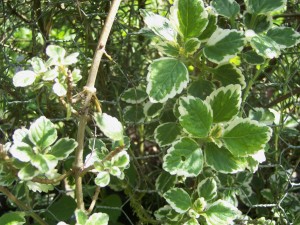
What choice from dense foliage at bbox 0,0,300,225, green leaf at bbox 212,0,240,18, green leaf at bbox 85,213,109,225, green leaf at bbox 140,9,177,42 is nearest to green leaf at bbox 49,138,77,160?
Result: dense foliage at bbox 0,0,300,225

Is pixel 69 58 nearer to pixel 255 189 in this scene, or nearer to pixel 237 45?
pixel 237 45

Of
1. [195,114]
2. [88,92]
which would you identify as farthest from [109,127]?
[195,114]

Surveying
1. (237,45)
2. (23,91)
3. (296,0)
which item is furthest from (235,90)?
(23,91)

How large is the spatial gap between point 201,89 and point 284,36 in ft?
0.52

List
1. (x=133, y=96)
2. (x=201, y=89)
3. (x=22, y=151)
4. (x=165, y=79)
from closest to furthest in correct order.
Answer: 1. (x=22, y=151)
2. (x=165, y=79)
3. (x=201, y=89)
4. (x=133, y=96)

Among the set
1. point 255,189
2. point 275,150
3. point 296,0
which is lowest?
point 255,189

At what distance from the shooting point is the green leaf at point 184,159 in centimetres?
72

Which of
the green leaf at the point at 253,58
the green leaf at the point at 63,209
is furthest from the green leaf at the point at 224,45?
the green leaf at the point at 63,209

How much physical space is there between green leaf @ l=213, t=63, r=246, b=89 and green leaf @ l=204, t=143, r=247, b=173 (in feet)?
0.38

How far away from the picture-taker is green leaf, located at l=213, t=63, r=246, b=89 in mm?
792

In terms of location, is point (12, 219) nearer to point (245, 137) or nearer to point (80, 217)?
point (80, 217)

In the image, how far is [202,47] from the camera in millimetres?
778

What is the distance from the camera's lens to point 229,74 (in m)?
0.80

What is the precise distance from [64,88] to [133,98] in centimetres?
32
